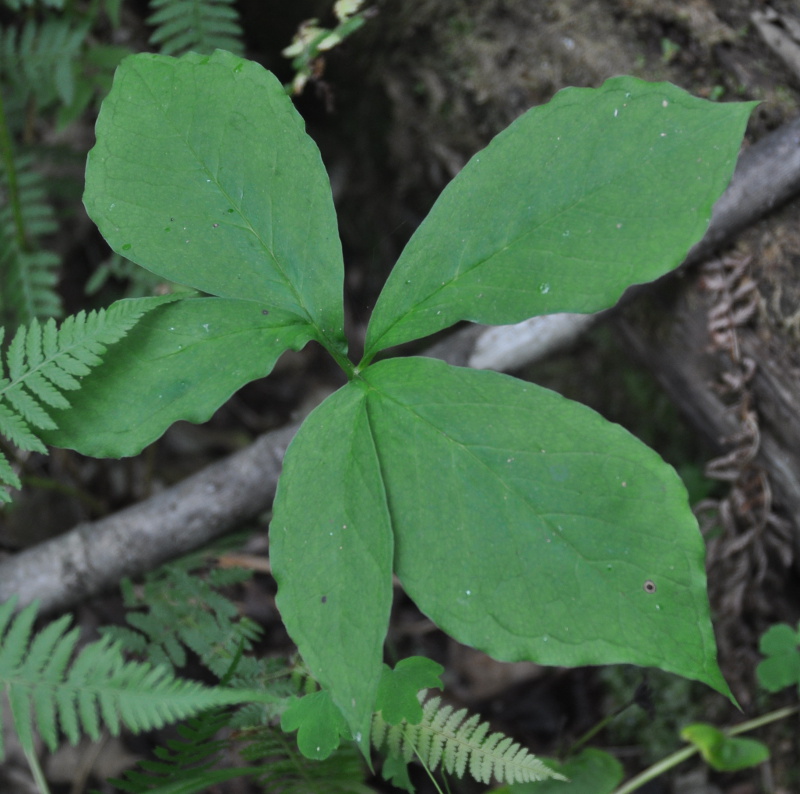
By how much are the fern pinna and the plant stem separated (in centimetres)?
195

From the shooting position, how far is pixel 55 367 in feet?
5.40

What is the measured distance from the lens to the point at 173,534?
226cm

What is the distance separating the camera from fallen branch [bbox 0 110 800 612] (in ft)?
7.41

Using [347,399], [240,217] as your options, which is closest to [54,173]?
[240,217]

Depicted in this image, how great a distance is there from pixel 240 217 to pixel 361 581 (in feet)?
2.93

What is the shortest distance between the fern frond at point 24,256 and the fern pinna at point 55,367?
1.00 meters

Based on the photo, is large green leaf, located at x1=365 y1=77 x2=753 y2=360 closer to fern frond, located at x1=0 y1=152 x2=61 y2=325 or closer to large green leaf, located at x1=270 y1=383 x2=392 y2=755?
large green leaf, located at x1=270 y1=383 x2=392 y2=755

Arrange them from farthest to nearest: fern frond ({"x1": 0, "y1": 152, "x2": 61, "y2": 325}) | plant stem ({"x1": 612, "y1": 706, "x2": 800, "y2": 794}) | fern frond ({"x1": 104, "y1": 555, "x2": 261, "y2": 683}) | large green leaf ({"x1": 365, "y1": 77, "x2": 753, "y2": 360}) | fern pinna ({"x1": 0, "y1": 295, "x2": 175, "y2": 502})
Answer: fern frond ({"x1": 0, "y1": 152, "x2": 61, "y2": 325}) → plant stem ({"x1": 612, "y1": 706, "x2": 800, "y2": 794}) → fern frond ({"x1": 104, "y1": 555, "x2": 261, "y2": 683}) → fern pinna ({"x1": 0, "y1": 295, "x2": 175, "y2": 502}) → large green leaf ({"x1": 365, "y1": 77, "x2": 753, "y2": 360})

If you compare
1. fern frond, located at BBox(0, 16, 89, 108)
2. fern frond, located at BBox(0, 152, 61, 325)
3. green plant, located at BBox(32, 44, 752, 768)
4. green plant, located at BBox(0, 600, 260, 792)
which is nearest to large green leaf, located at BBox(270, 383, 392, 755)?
green plant, located at BBox(32, 44, 752, 768)

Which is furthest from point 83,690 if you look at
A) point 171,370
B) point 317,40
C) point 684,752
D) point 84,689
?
point 317,40

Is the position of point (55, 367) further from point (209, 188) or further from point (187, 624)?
point (187, 624)

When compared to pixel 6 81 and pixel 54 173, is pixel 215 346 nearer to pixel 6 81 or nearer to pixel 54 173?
pixel 6 81

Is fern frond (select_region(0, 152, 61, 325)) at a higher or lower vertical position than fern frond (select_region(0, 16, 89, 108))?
lower

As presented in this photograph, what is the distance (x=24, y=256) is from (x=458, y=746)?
233cm
